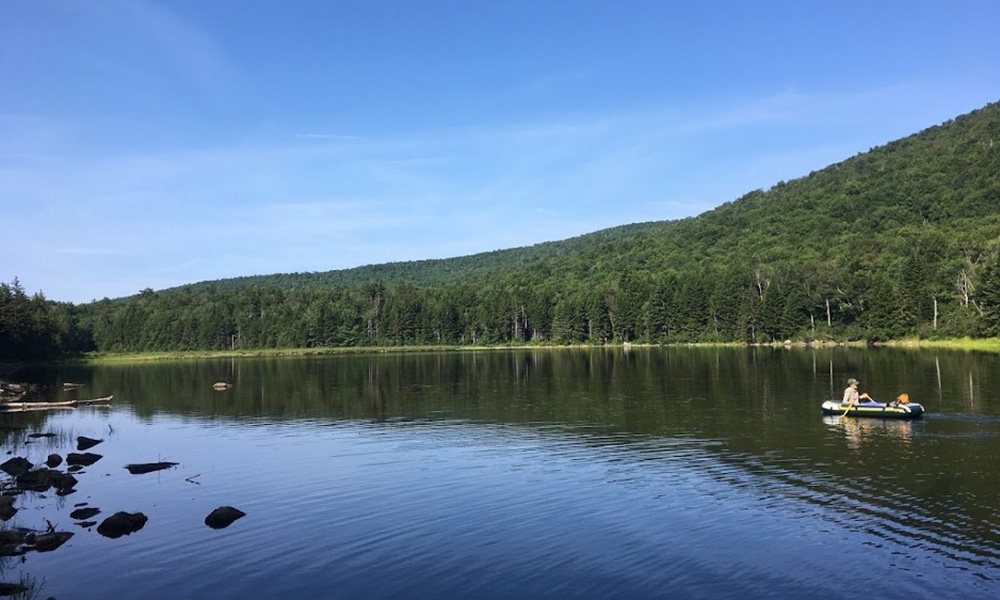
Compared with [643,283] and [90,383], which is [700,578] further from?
[643,283]

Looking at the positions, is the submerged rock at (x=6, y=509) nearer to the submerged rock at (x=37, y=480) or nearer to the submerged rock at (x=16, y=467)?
the submerged rock at (x=37, y=480)

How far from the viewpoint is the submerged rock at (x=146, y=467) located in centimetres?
3387

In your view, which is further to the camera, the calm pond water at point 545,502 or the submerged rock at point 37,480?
the submerged rock at point 37,480

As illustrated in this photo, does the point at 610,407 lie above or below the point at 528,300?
below

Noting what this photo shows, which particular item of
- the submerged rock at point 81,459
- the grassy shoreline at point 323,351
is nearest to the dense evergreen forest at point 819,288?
the grassy shoreline at point 323,351

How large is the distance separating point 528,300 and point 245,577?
176 m

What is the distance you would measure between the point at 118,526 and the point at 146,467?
11.4 meters

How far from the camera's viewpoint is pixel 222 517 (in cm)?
2423

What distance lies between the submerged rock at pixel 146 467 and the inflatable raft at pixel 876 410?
36.5m

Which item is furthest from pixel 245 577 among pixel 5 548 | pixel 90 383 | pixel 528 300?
pixel 528 300

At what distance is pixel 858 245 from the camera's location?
153m

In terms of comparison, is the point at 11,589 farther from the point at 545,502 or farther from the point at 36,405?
the point at 36,405

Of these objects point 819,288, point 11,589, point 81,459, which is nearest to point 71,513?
point 11,589

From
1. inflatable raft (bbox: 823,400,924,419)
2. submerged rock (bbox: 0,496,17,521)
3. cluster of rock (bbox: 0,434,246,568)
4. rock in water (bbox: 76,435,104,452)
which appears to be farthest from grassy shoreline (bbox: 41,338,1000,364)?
submerged rock (bbox: 0,496,17,521)
